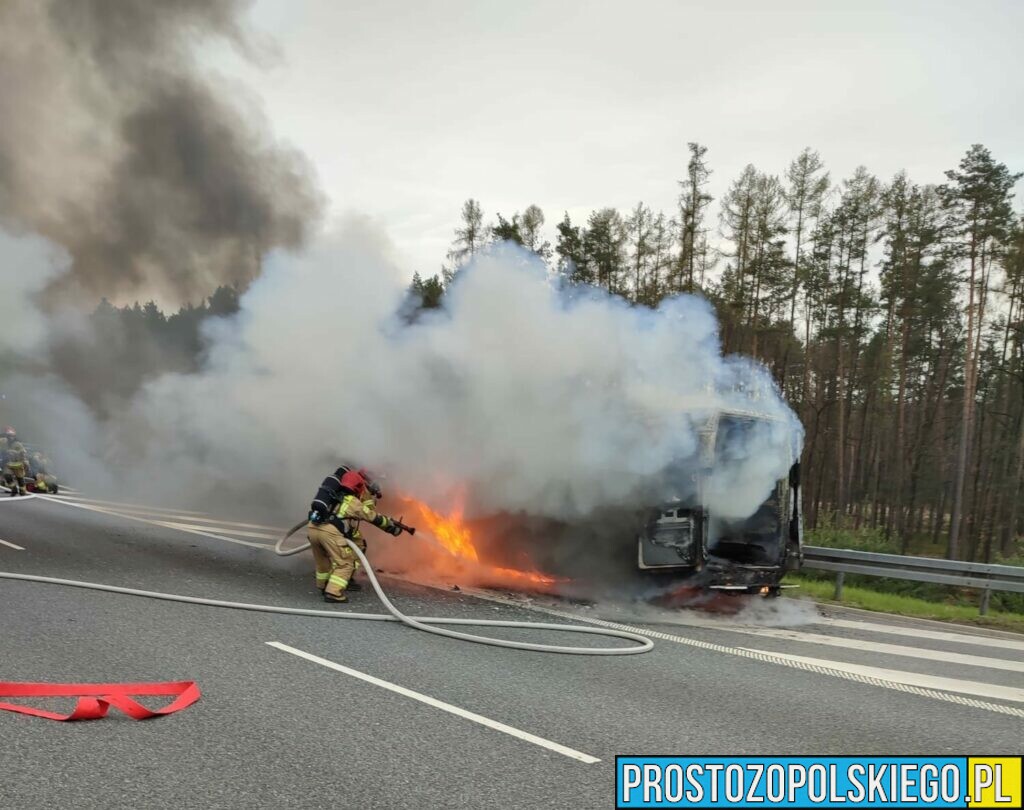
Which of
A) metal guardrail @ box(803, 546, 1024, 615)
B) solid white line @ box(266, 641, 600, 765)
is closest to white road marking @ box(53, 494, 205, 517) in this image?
solid white line @ box(266, 641, 600, 765)

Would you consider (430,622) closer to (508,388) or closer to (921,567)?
(508,388)

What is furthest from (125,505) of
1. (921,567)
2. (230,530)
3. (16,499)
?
(921,567)

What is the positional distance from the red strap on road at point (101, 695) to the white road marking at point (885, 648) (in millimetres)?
5315

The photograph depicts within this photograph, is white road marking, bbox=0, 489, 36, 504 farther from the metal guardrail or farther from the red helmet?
the metal guardrail

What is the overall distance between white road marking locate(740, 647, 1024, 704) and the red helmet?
14.5ft

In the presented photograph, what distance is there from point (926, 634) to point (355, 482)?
22.1 feet

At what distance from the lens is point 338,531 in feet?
24.9

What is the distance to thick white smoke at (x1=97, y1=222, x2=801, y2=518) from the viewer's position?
27.8 ft

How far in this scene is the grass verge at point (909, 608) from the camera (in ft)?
30.8

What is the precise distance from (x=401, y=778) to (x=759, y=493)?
20.7 feet

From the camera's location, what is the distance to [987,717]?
5.00 m

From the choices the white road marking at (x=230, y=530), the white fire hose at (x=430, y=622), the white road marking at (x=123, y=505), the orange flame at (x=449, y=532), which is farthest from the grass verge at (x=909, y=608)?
the white road marking at (x=123, y=505)

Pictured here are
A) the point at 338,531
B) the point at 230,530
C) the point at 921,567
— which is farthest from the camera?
the point at 230,530

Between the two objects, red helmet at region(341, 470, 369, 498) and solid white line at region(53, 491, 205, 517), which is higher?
red helmet at region(341, 470, 369, 498)
